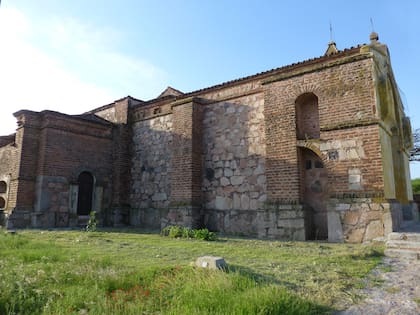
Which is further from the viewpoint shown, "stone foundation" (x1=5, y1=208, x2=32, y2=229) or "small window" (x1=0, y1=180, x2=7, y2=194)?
"small window" (x1=0, y1=180, x2=7, y2=194)

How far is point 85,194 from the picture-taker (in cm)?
1272

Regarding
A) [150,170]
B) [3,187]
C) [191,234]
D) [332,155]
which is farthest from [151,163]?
[332,155]

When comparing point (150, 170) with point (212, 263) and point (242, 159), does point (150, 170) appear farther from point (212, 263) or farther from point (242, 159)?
point (212, 263)

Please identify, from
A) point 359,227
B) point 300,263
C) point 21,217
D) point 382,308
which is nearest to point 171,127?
point 21,217

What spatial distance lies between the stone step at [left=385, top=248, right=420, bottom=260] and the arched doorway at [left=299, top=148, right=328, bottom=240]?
107 inches

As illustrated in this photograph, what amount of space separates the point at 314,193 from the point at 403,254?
3.34 meters

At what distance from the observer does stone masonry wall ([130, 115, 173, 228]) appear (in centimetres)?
1198

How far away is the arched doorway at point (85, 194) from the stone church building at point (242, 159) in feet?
0.14

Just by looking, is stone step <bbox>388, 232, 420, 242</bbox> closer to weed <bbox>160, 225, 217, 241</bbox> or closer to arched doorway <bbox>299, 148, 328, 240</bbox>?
arched doorway <bbox>299, 148, 328, 240</bbox>

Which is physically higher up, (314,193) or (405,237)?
(314,193)

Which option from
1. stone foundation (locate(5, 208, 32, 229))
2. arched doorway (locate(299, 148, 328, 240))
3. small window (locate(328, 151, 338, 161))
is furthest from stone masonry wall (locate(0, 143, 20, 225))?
small window (locate(328, 151, 338, 161))

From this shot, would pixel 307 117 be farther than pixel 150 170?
No

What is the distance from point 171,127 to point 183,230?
4747mm

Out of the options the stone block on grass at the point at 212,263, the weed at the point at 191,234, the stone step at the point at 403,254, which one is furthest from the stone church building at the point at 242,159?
the stone block on grass at the point at 212,263
